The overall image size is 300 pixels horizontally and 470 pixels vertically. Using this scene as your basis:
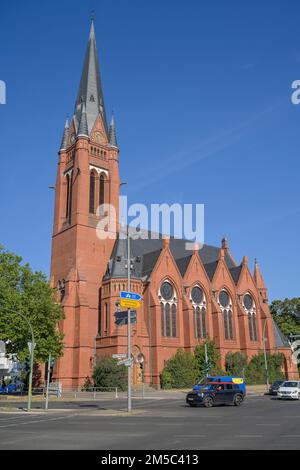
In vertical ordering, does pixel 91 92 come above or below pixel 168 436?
above

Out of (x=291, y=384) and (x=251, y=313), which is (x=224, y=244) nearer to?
(x=251, y=313)

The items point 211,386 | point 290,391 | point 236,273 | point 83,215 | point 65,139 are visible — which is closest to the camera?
point 211,386

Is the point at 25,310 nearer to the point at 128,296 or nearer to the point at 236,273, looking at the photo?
the point at 128,296

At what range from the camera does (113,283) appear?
5025 cm

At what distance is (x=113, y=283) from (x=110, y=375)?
1037cm

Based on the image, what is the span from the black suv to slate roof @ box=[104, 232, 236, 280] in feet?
67.9

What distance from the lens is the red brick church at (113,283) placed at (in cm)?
4944

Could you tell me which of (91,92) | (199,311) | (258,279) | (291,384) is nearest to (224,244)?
(258,279)

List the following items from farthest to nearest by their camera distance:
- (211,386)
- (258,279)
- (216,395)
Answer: (258,279) < (211,386) < (216,395)

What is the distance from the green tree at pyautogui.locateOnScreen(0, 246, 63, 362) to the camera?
37438 millimetres

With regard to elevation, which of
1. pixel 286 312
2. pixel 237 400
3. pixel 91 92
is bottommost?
pixel 237 400

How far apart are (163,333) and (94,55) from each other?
3978cm

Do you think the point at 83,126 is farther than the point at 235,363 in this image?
Yes
